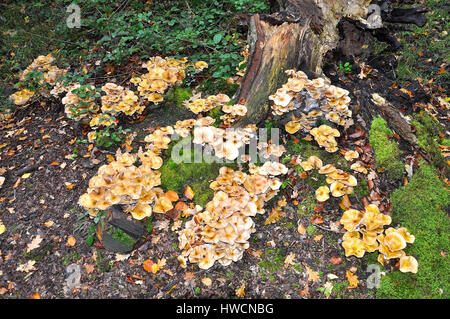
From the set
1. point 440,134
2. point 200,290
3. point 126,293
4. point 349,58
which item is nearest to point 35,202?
point 126,293

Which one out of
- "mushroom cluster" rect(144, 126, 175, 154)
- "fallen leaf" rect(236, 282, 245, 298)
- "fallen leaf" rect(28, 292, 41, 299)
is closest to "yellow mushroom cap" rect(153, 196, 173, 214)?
"mushroom cluster" rect(144, 126, 175, 154)

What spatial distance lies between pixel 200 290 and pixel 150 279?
73 cm

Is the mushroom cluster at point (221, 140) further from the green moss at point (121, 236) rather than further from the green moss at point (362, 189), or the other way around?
the green moss at point (362, 189)

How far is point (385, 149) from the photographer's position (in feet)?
16.1

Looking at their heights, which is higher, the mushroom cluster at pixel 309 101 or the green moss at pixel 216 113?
the mushroom cluster at pixel 309 101

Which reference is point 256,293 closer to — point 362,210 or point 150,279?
point 150,279

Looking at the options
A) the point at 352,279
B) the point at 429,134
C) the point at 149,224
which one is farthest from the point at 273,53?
the point at 352,279

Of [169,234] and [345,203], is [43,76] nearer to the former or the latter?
[169,234]

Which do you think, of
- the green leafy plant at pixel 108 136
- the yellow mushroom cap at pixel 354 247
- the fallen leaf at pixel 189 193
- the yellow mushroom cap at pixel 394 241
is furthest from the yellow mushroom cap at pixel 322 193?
the green leafy plant at pixel 108 136

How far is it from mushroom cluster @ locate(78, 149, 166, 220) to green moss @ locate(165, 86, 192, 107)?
201cm

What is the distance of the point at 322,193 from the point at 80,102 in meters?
4.82

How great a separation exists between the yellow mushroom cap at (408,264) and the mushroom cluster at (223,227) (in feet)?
6.20

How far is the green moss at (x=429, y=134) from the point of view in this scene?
5.17 metres

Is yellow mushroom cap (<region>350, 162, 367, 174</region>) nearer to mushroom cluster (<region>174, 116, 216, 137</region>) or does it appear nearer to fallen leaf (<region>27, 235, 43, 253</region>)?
mushroom cluster (<region>174, 116, 216, 137</region>)
